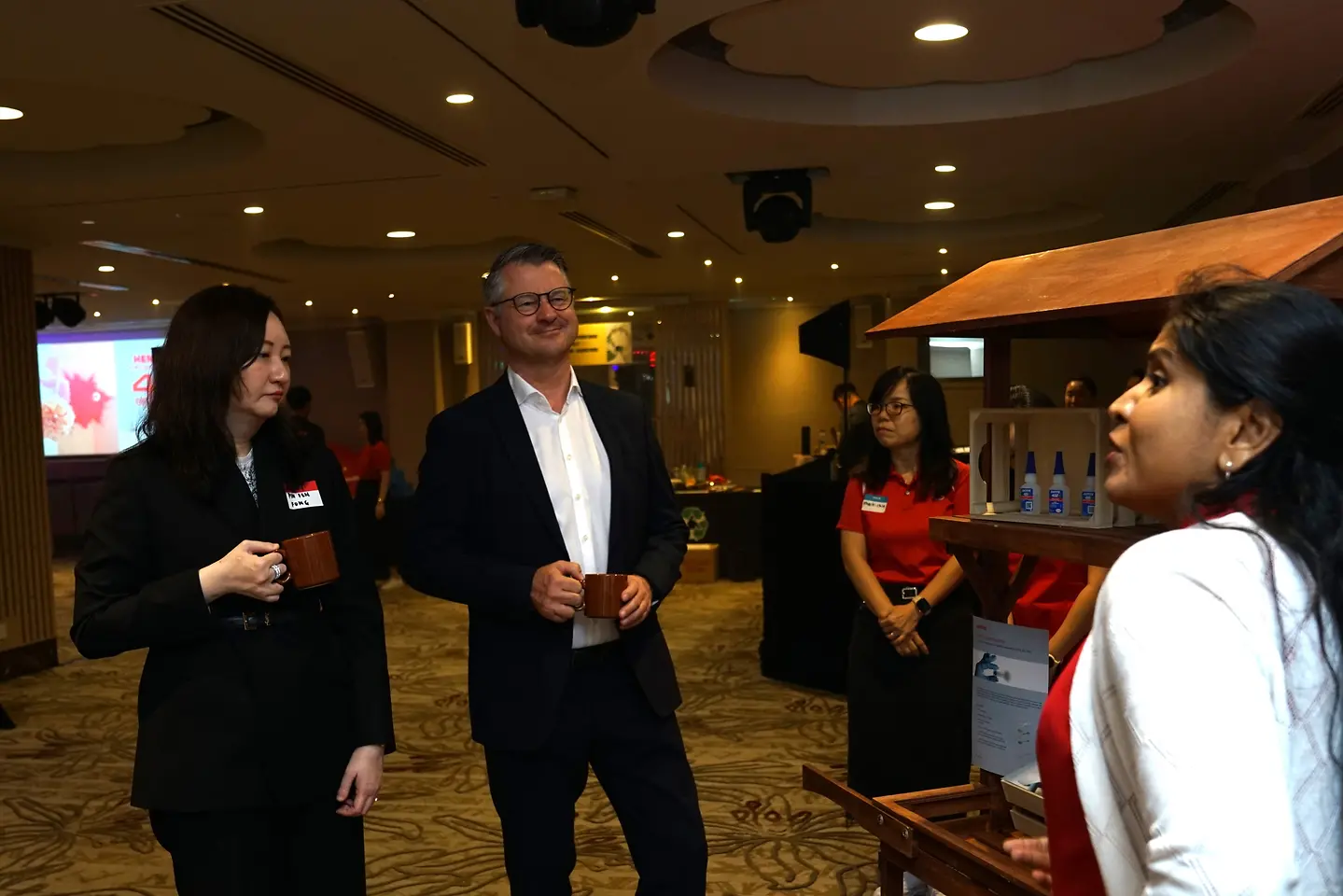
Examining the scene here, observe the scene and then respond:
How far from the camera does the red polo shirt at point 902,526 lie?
3.34m

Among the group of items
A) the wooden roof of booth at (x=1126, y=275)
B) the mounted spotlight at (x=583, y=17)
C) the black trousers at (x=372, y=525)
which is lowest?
the black trousers at (x=372, y=525)

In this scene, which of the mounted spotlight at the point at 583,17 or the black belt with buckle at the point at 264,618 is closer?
the black belt with buckle at the point at 264,618

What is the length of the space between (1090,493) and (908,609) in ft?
4.92

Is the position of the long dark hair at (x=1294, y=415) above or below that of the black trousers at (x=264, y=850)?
above

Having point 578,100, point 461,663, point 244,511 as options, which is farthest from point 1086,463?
point 461,663

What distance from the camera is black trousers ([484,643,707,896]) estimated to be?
2164 mm

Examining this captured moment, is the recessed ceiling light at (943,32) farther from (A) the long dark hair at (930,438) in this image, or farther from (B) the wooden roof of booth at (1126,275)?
(B) the wooden roof of booth at (1126,275)

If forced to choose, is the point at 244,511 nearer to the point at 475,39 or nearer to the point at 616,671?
the point at 616,671

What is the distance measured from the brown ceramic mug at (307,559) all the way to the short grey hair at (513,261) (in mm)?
649

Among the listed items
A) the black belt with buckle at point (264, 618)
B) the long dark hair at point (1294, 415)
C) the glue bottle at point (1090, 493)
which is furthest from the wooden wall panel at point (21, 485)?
the long dark hair at point (1294, 415)

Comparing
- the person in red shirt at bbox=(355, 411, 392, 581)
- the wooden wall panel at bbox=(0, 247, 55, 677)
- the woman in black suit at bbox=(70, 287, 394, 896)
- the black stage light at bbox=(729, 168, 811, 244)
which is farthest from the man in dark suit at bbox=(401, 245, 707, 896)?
the person in red shirt at bbox=(355, 411, 392, 581)

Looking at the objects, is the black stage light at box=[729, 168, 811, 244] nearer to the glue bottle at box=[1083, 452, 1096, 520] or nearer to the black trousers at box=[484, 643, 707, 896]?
the black trousers at box=[484, 643, 707, 896]

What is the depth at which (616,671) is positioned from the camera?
221 cm

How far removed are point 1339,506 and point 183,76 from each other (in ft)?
12.8
